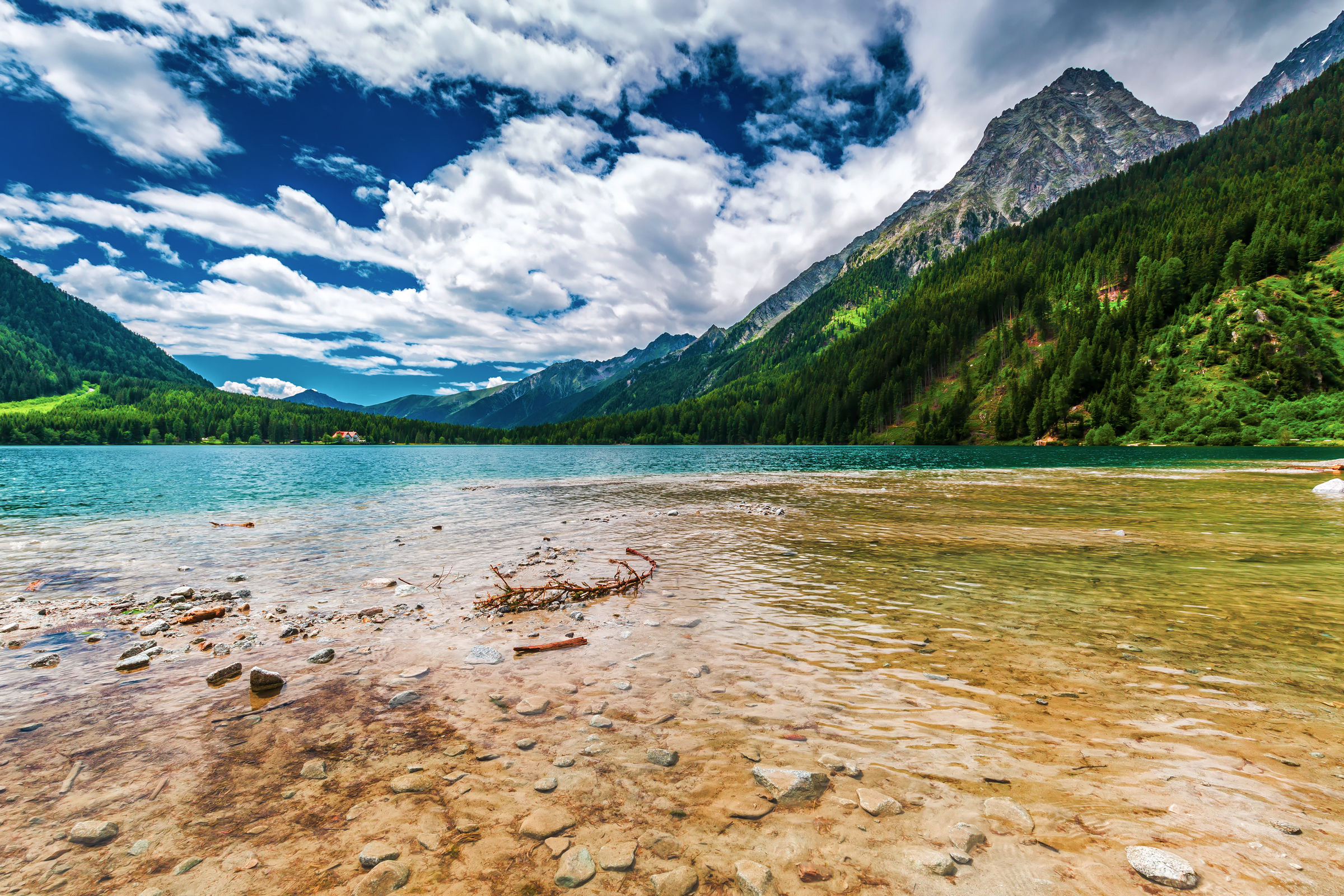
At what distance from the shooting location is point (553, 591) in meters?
13.6

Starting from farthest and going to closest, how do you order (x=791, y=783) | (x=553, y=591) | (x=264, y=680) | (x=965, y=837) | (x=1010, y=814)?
(x=553, y=591)
(x=264, y=680)
(x=791, y=783)
(x=1010, y=814)
(x=965, y=837)

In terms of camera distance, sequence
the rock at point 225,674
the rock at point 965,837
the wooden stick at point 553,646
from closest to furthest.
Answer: the rock at point 965,837 → the rock at point 225,674 → the wooden stick at point 553,646

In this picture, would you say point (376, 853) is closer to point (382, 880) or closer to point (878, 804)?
point (382, 880)

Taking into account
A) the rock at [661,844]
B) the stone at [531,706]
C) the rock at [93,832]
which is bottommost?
the stone at [531,706]

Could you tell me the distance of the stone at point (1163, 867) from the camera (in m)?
3.71

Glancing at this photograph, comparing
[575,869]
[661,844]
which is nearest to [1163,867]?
[661,844]

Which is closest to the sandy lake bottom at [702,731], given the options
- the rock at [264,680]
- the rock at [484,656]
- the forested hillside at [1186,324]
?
the rock at [484,656]

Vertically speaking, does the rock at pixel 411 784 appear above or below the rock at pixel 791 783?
below

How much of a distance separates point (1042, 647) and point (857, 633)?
122 inches

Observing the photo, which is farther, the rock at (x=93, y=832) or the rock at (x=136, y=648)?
the rock at (x=136, y=648)

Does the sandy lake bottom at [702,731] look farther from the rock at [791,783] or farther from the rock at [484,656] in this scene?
the rock at [484,656]

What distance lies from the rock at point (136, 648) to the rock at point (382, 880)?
9034 mm

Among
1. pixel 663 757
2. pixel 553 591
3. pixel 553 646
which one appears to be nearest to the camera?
pixel 663 757

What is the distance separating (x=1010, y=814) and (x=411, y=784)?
5.98 meters
